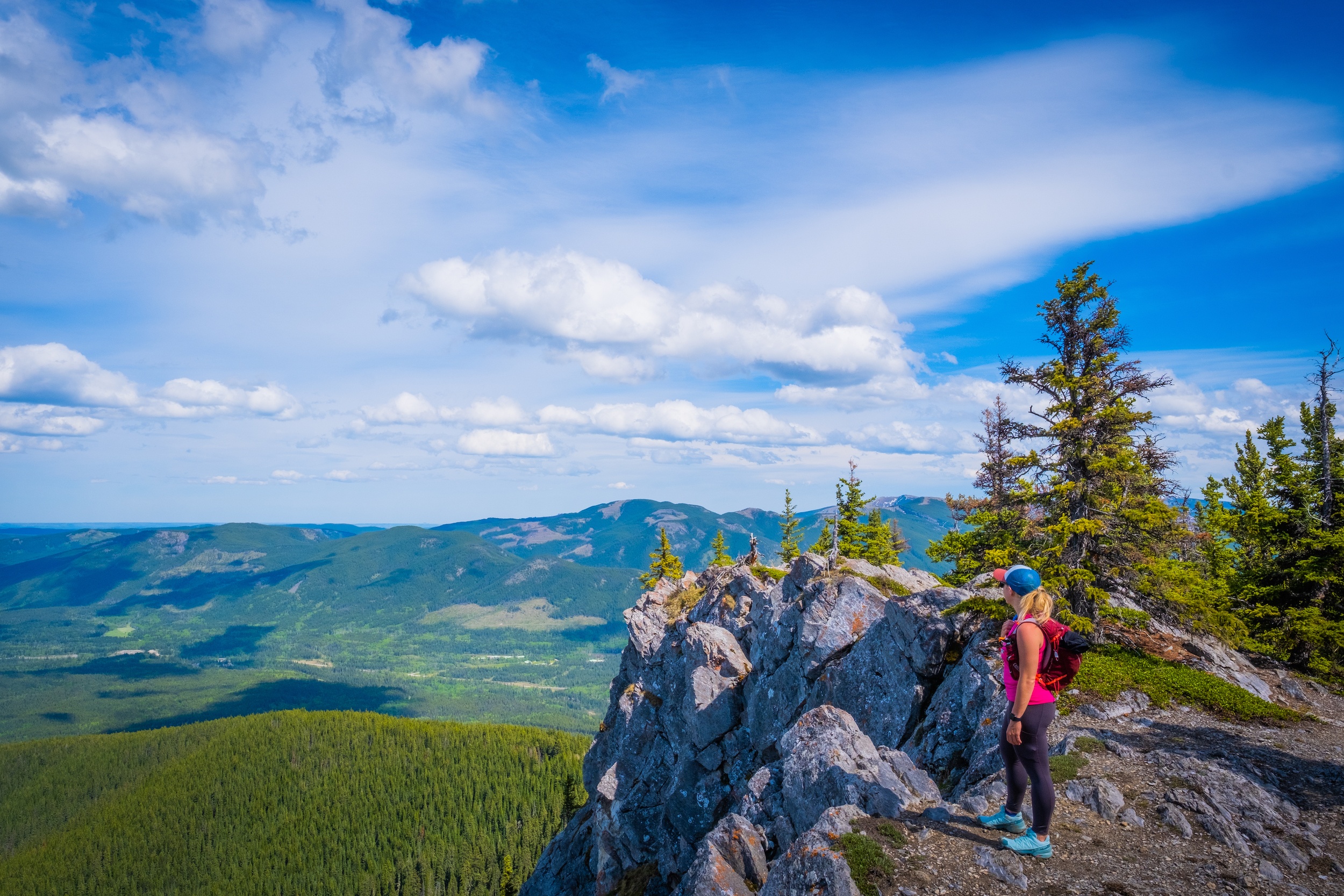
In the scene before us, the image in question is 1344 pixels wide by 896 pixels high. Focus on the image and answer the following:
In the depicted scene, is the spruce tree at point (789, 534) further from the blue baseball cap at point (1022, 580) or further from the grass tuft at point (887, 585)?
the blue baseball cap at point (1022, 580)

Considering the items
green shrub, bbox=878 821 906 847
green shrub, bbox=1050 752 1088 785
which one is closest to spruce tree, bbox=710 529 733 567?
green shrub, bbox=1050 752 1088 785

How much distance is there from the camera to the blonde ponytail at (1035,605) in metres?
9.98

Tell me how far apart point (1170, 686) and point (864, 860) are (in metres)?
15.1

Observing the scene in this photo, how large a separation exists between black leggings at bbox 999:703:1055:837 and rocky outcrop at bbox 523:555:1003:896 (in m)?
3.49

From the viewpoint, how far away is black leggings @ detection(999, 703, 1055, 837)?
995 centimetres

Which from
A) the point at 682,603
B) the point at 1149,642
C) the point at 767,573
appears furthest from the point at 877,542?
the point at 1149,642

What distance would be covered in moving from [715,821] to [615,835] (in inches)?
345

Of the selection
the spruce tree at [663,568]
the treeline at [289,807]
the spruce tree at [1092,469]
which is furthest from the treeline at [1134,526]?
the treeline at [289,807]

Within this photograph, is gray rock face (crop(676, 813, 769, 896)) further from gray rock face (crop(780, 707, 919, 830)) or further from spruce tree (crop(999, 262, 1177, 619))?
spruce tree (crop(999, 262, 1177, 619))

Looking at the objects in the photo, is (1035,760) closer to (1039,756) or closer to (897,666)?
(1039,756)

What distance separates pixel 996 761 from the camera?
15.9 meters

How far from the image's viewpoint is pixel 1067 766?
550 inches

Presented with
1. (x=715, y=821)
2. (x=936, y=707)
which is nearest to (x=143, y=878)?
(x=715, y=821)

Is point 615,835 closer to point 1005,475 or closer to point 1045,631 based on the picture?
point 1005,475
